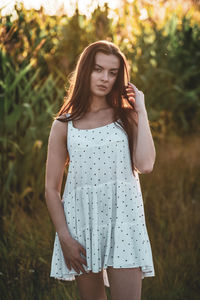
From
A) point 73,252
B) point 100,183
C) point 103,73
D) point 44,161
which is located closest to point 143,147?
point 100,183

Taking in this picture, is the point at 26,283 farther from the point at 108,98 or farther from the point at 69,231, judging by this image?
the point at 108,98

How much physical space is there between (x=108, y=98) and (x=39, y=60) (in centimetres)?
184

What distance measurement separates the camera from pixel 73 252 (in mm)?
1823

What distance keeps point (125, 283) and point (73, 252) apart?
0.82 ft

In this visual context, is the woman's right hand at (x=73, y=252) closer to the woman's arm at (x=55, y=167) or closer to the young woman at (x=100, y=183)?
the young woman at (x=100, y=183)

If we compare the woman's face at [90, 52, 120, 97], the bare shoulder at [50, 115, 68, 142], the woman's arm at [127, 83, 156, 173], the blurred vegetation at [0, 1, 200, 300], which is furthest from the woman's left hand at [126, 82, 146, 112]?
the blurred vegetation at [0, 1, 200, 300]

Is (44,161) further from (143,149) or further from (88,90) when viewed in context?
(143,149)

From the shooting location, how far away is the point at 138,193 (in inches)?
74.7

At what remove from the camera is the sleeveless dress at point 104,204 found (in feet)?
5.92

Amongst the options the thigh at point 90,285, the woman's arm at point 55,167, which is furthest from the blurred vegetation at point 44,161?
the woman's arm at point 55,167

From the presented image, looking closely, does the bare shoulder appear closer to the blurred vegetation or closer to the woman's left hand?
the woman's left hand

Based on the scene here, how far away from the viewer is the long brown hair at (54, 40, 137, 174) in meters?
1.92

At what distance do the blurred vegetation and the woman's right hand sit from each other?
0.58m

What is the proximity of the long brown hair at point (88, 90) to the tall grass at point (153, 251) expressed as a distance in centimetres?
99
